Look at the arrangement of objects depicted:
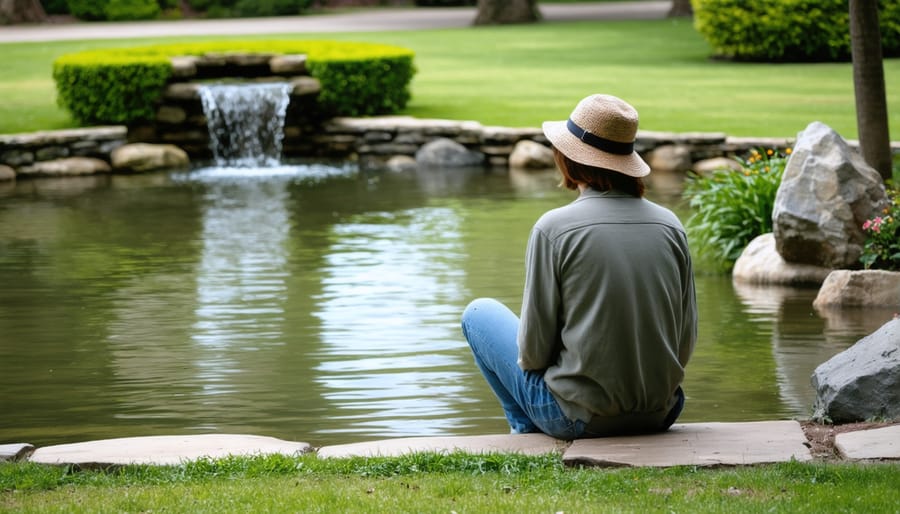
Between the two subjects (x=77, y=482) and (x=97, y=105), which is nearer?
(x=77, y=482)

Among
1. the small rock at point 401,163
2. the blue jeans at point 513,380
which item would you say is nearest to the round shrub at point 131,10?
the small rock at point 401,163

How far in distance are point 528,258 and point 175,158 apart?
→ 43.5ft

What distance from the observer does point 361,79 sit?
18453 millimetres

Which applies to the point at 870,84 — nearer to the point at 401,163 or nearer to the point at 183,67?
the point at 401,163

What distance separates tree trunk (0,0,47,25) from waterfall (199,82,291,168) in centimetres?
2385

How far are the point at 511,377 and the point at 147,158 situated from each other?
12.7 m

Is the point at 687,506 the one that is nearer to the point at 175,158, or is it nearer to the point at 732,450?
the point at 732,450

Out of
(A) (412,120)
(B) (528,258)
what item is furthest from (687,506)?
(A) (412,120)

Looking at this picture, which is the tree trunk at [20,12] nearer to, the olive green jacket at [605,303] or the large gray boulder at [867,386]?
the large gray boulder at [867,386]

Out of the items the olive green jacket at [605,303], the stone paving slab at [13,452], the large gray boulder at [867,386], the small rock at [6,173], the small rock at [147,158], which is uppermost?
the olive green jacket at [605,303]

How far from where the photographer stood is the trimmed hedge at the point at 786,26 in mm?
25125

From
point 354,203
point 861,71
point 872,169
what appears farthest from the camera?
point 354,203

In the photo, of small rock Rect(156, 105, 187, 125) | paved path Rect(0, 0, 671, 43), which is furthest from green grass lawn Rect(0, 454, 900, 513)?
paved path Rect(0, 0, 671, 43)

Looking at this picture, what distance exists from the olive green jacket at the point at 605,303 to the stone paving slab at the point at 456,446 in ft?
0.63
